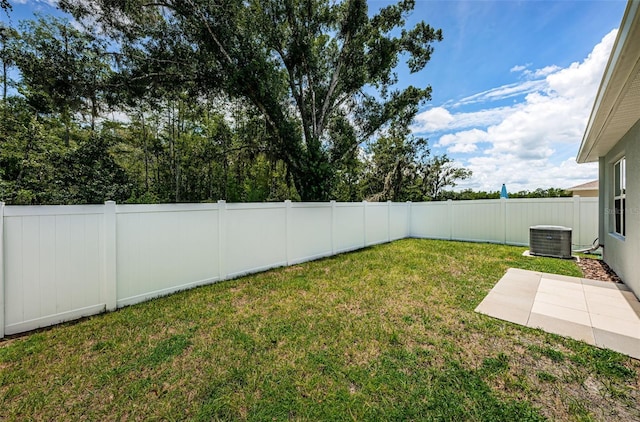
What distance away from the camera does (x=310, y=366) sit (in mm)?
2156

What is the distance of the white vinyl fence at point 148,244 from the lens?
9.17ft

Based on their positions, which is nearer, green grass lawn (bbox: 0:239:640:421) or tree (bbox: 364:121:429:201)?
green grass lawn (bbox: 0:239:640:421)

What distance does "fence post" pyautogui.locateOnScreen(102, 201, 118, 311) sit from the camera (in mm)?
3324

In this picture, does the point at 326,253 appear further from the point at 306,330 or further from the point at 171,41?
the point at 171,41

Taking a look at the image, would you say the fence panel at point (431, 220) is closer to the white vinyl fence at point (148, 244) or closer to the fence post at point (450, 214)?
the fence post at point (450, 214)

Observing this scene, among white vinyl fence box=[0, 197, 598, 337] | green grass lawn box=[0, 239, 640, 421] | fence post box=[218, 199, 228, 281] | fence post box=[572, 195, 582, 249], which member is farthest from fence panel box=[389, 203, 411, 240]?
fence post box=[218, 199, 228, 281]

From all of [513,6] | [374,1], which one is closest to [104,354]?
[513,6]

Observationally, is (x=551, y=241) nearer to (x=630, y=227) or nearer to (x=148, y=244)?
(x=630, y=227)

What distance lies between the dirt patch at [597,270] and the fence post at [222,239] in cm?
693

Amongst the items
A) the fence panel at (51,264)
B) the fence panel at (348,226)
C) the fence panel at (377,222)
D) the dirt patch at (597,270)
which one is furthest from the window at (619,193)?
the fence panel at (51,264)

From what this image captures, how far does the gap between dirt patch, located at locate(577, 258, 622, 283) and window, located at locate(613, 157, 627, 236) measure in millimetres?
811

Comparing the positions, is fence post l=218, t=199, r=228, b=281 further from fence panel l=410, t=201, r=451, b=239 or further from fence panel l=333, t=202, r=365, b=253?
fence panel l=410, t=201, r=451, b=239

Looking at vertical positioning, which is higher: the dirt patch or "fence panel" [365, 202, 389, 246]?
"fence panel" [365, 202, 389, 246]

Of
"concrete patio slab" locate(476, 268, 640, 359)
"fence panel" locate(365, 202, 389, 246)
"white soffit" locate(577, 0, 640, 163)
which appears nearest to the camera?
"white soffit" locate(577, 0, 640, 163)
